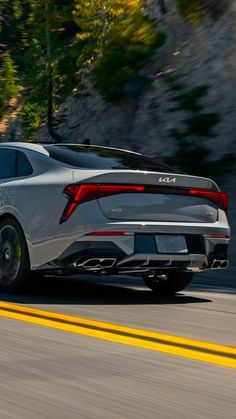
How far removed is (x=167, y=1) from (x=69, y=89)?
18969mm

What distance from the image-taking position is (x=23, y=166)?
884cm

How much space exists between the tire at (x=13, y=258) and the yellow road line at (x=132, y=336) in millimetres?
828

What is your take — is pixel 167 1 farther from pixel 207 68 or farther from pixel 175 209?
pixel 175 209

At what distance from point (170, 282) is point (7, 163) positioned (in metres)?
2.10

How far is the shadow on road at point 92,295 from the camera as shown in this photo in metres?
8.26

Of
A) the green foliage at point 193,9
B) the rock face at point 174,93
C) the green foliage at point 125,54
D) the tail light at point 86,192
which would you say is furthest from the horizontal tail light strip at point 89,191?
the green foliage at point 193,9

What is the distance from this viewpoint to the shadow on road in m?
8.26

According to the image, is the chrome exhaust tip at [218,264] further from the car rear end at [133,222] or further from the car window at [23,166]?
the car window at [23,166]

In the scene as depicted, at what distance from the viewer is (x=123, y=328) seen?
6.64 metres

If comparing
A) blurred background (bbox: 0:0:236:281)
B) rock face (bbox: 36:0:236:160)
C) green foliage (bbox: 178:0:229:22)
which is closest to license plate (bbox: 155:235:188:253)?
blurred background (bbox: 0:0:236:281)

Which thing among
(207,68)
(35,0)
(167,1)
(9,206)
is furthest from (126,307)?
(35,0)

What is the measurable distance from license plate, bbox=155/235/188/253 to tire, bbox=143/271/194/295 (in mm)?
962

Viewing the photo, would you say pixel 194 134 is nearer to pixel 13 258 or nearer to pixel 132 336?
pixel 13 258

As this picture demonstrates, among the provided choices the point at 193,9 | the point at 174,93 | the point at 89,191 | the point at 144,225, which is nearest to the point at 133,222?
the point at 144,225
